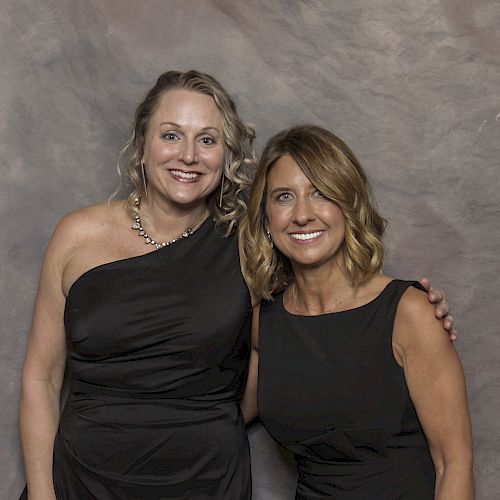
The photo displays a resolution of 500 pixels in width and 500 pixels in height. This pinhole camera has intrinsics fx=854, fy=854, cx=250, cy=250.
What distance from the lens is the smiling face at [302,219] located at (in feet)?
6.56

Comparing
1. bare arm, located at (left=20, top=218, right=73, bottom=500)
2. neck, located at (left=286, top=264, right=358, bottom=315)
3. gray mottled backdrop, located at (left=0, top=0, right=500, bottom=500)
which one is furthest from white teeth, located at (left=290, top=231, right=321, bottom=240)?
bare arm, located at (left=20, top=218, right=73, bottom=500)

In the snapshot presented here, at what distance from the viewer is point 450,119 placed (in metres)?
2.33

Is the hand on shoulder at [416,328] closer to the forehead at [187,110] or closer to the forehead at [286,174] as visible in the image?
the forehead at [286,174]

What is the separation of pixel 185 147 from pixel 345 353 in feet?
2.11

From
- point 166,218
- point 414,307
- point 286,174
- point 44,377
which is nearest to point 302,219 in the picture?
A: point 286,174

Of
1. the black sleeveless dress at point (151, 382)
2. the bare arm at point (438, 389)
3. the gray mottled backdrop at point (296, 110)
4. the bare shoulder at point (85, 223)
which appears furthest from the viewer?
the gray mottled backdrop at point (296, 110)

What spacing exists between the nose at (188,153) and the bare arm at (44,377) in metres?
0.39

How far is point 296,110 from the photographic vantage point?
2432 millimetres

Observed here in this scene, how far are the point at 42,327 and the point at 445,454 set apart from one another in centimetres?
107

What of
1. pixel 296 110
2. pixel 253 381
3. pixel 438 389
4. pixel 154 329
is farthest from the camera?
pixel 296 110

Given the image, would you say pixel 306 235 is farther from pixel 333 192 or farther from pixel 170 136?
pixel 170 136

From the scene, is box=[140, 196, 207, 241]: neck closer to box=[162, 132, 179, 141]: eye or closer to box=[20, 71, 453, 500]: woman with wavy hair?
box=[20, 71, 453, 500]: woman with wavy hair

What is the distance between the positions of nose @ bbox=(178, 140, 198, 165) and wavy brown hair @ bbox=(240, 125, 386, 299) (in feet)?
0.54

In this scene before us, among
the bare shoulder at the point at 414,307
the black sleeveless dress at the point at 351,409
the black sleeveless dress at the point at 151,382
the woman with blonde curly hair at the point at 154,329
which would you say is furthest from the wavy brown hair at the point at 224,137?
the bare shoulder at the point at 414,307
